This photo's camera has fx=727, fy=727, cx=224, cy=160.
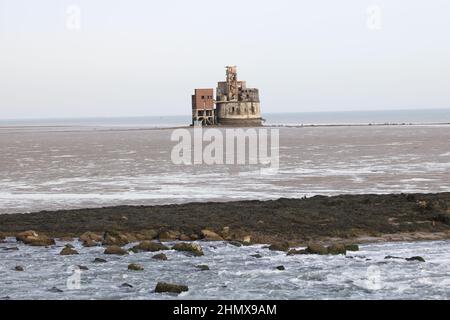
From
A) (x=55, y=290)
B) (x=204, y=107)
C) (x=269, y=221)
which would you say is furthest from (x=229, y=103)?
(x=55, y=290)

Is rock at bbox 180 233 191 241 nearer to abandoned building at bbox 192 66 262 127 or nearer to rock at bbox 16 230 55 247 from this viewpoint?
rock at bbox 16 230 55 247

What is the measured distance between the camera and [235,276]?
567 inches

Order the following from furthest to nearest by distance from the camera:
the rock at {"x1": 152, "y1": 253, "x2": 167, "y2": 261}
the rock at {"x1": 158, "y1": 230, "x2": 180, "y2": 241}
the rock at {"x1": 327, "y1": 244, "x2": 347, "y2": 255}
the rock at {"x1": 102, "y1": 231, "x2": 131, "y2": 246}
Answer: the rock at {"x1": 158, "y1": 230, "x2": 180, "y2": 241} < the rock at {"x1": 102, "y1": 231, "x2": 131, "y2": 246} < the rock at {"x1": 327, "y1": 244, "x2": 347, "y2": 255} < the rock at {"x1": 152, "y1": 253, "x2": 167, "y2": 261}

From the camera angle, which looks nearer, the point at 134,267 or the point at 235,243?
the point at 134,267

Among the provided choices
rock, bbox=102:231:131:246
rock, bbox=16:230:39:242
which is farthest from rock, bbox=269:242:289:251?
rock, bbox=16:230:39:242

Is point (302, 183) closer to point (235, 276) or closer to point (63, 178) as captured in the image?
point (63, 178)

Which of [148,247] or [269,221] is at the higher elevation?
[269,221]

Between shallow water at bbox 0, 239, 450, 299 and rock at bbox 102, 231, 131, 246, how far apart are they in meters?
0.61

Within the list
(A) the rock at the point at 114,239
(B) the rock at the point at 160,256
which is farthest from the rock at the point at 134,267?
(A) the rock at the point at 114,239

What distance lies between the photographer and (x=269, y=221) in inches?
784

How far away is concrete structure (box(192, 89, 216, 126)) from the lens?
118000mm

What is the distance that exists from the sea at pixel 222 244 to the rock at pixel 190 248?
10.0 inches

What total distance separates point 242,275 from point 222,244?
10.7ft

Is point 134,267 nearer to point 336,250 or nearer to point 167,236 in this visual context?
point 167,236
